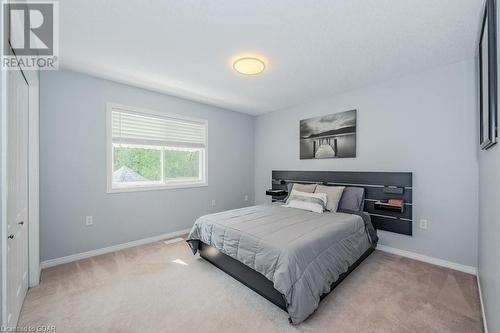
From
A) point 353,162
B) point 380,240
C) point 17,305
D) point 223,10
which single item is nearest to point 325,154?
point 353,162

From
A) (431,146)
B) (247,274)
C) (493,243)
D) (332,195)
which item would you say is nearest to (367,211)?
(332,195)

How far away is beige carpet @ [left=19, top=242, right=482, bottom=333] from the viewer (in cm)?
170

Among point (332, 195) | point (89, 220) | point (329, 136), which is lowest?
point (89, 220)

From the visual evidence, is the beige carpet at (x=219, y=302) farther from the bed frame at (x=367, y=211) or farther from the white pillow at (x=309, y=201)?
the white pillow at (x=309, y=201)

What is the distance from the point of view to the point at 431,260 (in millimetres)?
2766

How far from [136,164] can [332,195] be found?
10.3 feet

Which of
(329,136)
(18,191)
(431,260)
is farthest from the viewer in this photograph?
(329,136)

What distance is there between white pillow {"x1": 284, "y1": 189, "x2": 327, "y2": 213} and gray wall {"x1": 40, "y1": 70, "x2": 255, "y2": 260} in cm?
196

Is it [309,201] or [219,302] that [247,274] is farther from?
[309,201]

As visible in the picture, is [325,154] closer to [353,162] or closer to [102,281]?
[353,162]

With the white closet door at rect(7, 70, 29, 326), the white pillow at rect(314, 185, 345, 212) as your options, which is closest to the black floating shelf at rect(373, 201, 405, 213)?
the white pillow at rect(314, 185, 345, 212)

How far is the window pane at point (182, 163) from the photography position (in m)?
3.87

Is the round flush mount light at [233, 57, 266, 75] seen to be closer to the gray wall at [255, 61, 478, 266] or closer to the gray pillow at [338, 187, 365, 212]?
the gray wall at [255, 61, 478, 266]

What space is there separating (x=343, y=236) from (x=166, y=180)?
295 centimetres
